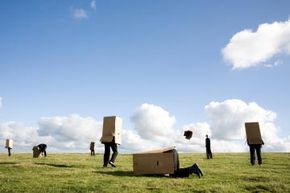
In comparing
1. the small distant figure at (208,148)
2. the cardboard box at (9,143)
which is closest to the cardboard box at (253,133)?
the small distant figure at (208,148)

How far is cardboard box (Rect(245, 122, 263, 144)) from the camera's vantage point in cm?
2398

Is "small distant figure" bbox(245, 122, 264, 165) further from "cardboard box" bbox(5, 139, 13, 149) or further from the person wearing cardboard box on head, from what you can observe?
"cardboard box" bbox(5, 139, 13, 149)

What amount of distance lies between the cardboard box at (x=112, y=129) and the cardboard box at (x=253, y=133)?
31.0 ft

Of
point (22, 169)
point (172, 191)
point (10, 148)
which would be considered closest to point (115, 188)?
point (172, 191)

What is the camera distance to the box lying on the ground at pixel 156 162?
1515 cm

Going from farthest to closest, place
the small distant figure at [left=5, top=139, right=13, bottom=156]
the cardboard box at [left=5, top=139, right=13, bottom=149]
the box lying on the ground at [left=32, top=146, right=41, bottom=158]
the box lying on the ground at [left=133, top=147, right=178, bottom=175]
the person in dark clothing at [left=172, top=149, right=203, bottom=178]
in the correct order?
the cardboard box at [left=5, top=139, right=13, bottom=149] → the small distant figure at [left=5, top=139, right=13, bottom=156] → the box lying on the ground at [left=32, top=146, right=41, bottom=158] → the box lying on the ground at [left=133, top=147, right=178, bottom=175] → the person in dark clothing at [left=172, top=149, right=203, bottom=178]

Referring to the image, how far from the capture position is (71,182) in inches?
507

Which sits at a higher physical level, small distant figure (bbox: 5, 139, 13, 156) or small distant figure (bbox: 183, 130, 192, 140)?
small distant figure (bbox: 5, 139, 13, 156)

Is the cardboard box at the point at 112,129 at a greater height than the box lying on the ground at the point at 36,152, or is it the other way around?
the cardboard box at the point at 112,129

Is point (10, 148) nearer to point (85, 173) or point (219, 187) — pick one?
point (85, 173)

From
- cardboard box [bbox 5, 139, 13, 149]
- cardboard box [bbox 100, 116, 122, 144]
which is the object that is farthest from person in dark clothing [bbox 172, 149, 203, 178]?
cardboard box [bbox 5, 139, 13, 149]

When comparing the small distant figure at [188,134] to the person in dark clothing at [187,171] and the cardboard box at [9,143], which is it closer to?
the person in dark clothing at [187,171]

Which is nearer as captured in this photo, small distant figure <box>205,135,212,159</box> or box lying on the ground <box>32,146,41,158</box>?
→ small distant figure <box>205,135,212,159</box>

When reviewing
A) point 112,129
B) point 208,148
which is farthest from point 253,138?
point 112,129
